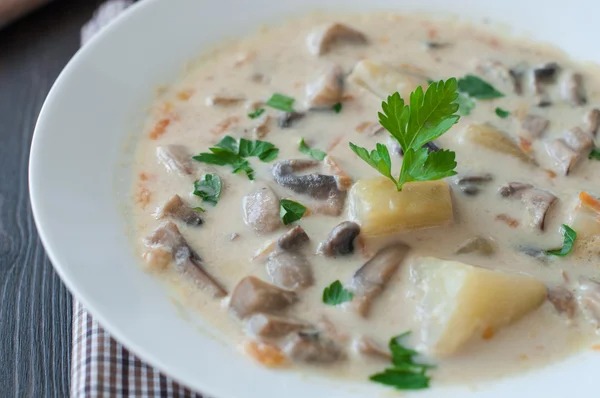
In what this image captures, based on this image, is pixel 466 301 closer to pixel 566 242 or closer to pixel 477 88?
pixel 566 242

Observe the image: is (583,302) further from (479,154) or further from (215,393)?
(215,393)

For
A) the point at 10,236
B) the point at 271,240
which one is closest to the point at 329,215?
the point at 271,240

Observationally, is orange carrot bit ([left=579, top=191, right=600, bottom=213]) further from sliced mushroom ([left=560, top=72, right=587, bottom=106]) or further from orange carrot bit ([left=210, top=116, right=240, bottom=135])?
orange carrot bit ([left=210, top=116, right=240, bottom=135])

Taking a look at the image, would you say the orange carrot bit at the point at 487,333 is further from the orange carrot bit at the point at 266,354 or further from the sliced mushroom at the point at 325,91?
the sliced mushroom at the point at 325,91

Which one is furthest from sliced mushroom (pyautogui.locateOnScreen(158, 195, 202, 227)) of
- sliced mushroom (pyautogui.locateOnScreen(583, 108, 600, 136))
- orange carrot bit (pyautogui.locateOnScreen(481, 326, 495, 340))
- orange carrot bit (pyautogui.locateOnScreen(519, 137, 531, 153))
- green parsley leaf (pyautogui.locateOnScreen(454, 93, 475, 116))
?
sliced mushroom (pyautogui.locateOnScreen(583, 108, 600, 136))

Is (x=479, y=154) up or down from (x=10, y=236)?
up

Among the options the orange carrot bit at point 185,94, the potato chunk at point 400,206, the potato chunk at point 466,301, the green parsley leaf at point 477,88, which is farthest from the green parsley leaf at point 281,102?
the potato chunk at point 466,301
